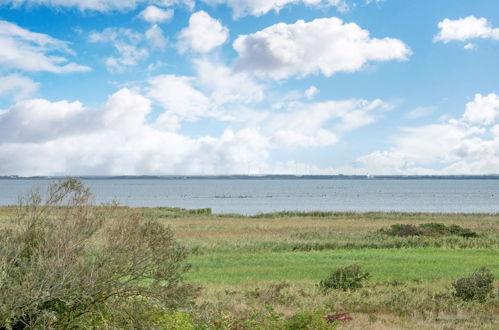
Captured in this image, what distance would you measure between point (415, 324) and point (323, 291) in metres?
5.62

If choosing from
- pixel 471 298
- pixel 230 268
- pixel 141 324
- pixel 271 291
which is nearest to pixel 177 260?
pixel 141 324

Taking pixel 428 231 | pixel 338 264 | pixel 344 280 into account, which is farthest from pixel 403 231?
pixel 344 280

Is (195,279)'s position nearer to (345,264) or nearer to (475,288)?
(345,264)

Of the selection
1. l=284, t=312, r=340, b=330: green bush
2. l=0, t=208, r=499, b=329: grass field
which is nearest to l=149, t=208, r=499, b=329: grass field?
l=0, t=208, r=499, b=329: grass field

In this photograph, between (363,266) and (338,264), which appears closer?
(363,266)

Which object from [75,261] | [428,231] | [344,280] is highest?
[75,261]

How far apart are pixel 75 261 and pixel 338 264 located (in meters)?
21.7

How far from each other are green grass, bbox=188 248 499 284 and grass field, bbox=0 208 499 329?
46 millimetres

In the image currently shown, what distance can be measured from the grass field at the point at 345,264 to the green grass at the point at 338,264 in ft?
0.15

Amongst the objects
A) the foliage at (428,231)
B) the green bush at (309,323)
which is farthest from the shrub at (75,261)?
the foliage at (428,231)

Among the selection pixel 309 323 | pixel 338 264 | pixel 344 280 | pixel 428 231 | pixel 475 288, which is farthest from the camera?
pixel 428 231

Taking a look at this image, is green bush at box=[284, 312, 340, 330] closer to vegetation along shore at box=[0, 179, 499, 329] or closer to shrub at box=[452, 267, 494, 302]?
vegetation along shore at box=[0, 179, 499, 329]

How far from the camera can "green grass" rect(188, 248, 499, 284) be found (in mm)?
24547

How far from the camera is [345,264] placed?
29.0 meters
